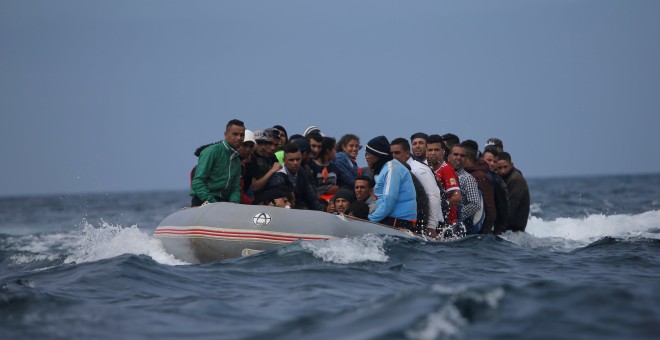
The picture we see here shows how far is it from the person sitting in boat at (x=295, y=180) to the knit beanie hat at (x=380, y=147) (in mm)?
869

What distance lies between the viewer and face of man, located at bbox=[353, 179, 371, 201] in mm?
11219

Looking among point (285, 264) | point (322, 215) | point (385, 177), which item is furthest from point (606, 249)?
point (285, 264)

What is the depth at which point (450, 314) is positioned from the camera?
5.90m

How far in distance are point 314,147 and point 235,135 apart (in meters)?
1.66

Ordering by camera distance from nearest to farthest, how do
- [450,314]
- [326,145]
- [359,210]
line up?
[450,314], [359,210], [326,145]

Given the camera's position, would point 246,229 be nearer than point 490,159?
Yes

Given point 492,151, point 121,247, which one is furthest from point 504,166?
point 121,247

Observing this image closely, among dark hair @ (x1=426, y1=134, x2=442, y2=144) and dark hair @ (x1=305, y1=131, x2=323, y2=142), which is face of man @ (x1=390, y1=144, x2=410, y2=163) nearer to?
dark hair @ (x1=426, y1=134, x2=442, y2=144)

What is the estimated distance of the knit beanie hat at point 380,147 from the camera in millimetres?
11039

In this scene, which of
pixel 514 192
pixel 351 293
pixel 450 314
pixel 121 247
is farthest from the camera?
pixel 514 192

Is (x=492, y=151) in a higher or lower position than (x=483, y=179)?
higher

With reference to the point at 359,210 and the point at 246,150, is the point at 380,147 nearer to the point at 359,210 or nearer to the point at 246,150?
the point at 359,210

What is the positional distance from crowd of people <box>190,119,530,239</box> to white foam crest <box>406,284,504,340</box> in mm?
4168

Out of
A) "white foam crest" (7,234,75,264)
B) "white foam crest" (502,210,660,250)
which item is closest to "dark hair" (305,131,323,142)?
"white foam crest" (502,210,660,250)
